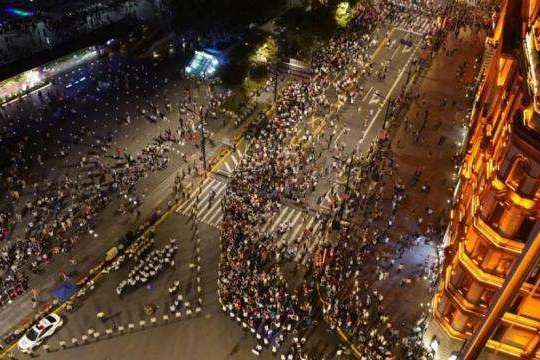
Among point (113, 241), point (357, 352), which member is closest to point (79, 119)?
point (113, 241)

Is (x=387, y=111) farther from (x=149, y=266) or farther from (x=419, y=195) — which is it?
(x=149, y=266)

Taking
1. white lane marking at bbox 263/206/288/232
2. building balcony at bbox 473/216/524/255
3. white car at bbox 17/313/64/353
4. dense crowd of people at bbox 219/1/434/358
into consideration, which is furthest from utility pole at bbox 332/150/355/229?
white car at bbox 17/313/64/353

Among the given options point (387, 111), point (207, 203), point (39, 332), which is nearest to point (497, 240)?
point (207, 203)

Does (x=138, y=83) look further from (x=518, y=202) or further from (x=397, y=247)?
(x=518, y=202)

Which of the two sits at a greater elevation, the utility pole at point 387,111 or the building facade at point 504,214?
the building facade at point 504,214

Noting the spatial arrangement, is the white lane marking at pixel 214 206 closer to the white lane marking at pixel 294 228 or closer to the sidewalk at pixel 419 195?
the white lane marking at pixel 294 228

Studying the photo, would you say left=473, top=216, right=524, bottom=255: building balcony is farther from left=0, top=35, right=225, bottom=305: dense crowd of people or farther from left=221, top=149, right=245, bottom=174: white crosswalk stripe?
left=0, top=35, right=225, bottom=305: dense crowd of people

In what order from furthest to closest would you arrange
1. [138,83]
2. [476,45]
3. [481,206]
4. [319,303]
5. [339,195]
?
[476,45], [138,83], [339,195], [319,303], [481,206]

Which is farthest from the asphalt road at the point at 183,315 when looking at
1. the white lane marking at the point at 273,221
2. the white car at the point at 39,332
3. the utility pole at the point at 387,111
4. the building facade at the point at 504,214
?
the building facade at the point at 504,214
